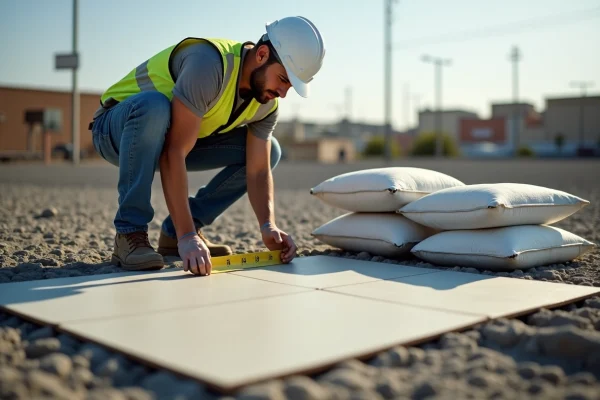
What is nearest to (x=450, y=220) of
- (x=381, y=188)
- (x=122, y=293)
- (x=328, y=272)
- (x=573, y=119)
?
(x=381, y=188)

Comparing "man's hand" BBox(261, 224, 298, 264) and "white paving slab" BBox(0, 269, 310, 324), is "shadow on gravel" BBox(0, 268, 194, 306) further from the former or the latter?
"man's hand" BBox(261, 224, 298, 264)

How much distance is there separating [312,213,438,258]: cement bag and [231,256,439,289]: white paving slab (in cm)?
18

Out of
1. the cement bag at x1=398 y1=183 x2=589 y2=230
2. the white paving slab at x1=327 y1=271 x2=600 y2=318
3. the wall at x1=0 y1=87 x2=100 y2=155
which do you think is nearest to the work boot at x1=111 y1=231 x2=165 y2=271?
the white paving slab at x1=327 y1=271 x2=600 y2=318

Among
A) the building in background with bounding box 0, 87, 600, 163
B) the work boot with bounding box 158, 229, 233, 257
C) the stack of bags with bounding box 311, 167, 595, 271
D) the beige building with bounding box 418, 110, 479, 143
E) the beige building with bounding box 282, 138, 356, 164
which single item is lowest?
the work boot with bounding box 158, 229, 233, 257

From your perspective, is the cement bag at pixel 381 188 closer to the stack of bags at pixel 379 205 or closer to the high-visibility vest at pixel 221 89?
the stack of bags at pixel 379 205

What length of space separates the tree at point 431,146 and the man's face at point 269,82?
51.4m

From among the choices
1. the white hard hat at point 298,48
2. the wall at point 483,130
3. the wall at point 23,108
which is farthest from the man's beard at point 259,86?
the wall at point 483,130

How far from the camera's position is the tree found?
53.9 m

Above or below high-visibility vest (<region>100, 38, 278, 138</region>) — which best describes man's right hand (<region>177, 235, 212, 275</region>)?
below

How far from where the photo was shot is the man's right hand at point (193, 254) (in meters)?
3.05

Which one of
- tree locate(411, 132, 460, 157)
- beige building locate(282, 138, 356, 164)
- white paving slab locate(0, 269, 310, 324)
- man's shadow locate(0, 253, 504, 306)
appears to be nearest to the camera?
white paving slab locate(0, 269, 310, 324)

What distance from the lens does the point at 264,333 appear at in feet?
6.78

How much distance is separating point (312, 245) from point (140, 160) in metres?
1.60

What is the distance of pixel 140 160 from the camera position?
3270 millimetres
